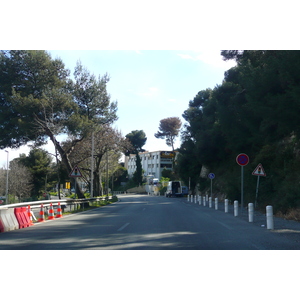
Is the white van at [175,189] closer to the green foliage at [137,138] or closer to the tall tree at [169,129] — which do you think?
the tall tree at [169,129]

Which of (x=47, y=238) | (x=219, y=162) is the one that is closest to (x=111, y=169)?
(x=219, y=162)

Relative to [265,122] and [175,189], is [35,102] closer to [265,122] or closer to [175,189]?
[265,122]

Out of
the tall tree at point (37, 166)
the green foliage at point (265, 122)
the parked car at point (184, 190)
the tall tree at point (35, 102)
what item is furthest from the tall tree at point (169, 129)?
the tall tree at point (35, 102)

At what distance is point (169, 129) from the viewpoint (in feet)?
277

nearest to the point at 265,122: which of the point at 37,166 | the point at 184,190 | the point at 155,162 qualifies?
the point at 184,190

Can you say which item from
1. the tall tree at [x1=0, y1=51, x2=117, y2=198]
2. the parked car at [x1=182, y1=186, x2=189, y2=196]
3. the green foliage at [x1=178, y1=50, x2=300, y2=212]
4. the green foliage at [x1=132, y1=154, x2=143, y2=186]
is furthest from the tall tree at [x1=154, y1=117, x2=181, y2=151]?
the tall tree at [x1=0, y1=51, x2=117, y2=198]

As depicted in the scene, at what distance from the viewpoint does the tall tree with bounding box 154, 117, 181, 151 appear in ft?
277

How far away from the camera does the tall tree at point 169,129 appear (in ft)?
277

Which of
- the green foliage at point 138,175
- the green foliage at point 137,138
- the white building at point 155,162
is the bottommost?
the green foliage at point 138,175

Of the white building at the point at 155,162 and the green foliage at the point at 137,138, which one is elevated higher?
the green foliage at the point at 137,138

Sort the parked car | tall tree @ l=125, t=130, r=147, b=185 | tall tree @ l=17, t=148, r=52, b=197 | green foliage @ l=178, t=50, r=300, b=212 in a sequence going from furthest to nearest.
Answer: tall tree @ l=125, t=130, r=147, b=185 → the parked car → tall tree @ l=17, t=148, r=52, b=197 → green foliage @ l=178, t=50, r=300, b=212

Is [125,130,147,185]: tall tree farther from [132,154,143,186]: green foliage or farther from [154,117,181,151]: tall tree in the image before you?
[154,117,181,151]: tall tree

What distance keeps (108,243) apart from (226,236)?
336 centimetres
